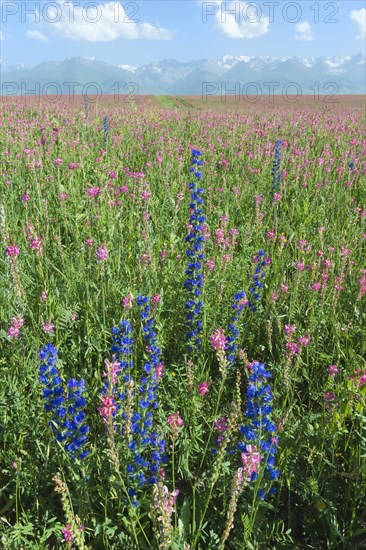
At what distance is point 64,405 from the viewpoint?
149 centimetres

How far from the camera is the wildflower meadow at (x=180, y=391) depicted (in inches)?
56.8

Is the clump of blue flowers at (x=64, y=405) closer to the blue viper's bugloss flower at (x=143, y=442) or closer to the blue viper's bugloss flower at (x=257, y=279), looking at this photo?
the blue viper's bugloss flower at (x=143, y=442)

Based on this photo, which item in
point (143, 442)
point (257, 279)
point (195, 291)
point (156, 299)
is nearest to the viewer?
point (143, 442)

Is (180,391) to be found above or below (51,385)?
below

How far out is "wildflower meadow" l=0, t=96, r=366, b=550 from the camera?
144cm

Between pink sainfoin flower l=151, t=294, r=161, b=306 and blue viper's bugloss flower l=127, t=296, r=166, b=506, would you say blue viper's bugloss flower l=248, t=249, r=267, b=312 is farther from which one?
blue viper's bugloss flower l=127, t=296, r=166, b=506

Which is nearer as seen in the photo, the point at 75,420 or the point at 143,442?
the point at 75,420

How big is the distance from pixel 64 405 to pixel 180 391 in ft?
2.35

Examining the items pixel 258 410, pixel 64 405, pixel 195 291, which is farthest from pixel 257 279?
pixel 64 405

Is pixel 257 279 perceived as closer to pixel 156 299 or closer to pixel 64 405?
pixel 156 299

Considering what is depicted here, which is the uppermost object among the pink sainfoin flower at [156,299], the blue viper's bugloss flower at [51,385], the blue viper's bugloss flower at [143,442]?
the pink sainfoin flower at [156,299]

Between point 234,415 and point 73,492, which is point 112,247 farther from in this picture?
point 234,415

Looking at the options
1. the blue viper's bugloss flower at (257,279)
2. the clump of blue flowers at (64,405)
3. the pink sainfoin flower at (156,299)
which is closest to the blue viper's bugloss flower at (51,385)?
the clump of blue flowers at (64,405)

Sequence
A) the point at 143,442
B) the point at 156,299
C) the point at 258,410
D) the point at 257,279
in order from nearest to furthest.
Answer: the point at 258,410, the point at 143,442, the point at 156,299, the point at 257,279
